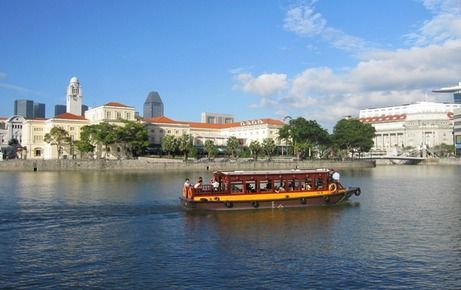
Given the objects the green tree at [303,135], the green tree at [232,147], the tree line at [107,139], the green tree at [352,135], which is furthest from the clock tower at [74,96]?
the green tree at [352,135]

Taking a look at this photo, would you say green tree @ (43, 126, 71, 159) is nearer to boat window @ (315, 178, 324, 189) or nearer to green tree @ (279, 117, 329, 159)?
green tree @ (279, 117, 329, 159)

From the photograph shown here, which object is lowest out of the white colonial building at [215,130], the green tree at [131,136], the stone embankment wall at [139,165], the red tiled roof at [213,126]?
the stone embankment wall at [139,165]

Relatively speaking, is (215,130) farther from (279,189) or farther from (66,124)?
(279,189)

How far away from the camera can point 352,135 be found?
524ft

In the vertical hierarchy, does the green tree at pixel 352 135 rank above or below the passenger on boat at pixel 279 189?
above

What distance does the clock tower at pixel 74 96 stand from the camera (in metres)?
174

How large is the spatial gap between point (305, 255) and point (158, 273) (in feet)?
23.5

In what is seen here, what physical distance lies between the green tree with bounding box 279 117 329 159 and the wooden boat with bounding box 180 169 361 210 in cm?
10152

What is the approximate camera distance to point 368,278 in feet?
66.7

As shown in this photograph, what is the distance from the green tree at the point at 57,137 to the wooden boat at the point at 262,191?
104 m

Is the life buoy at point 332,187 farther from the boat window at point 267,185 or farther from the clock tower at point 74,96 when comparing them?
the clock tower at point 74,96

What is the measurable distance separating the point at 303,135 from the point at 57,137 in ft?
227

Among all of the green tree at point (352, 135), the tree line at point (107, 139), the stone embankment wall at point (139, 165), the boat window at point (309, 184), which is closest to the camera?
the boat window at point (309, 184)

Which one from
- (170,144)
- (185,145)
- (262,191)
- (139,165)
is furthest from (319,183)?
(170,144)
